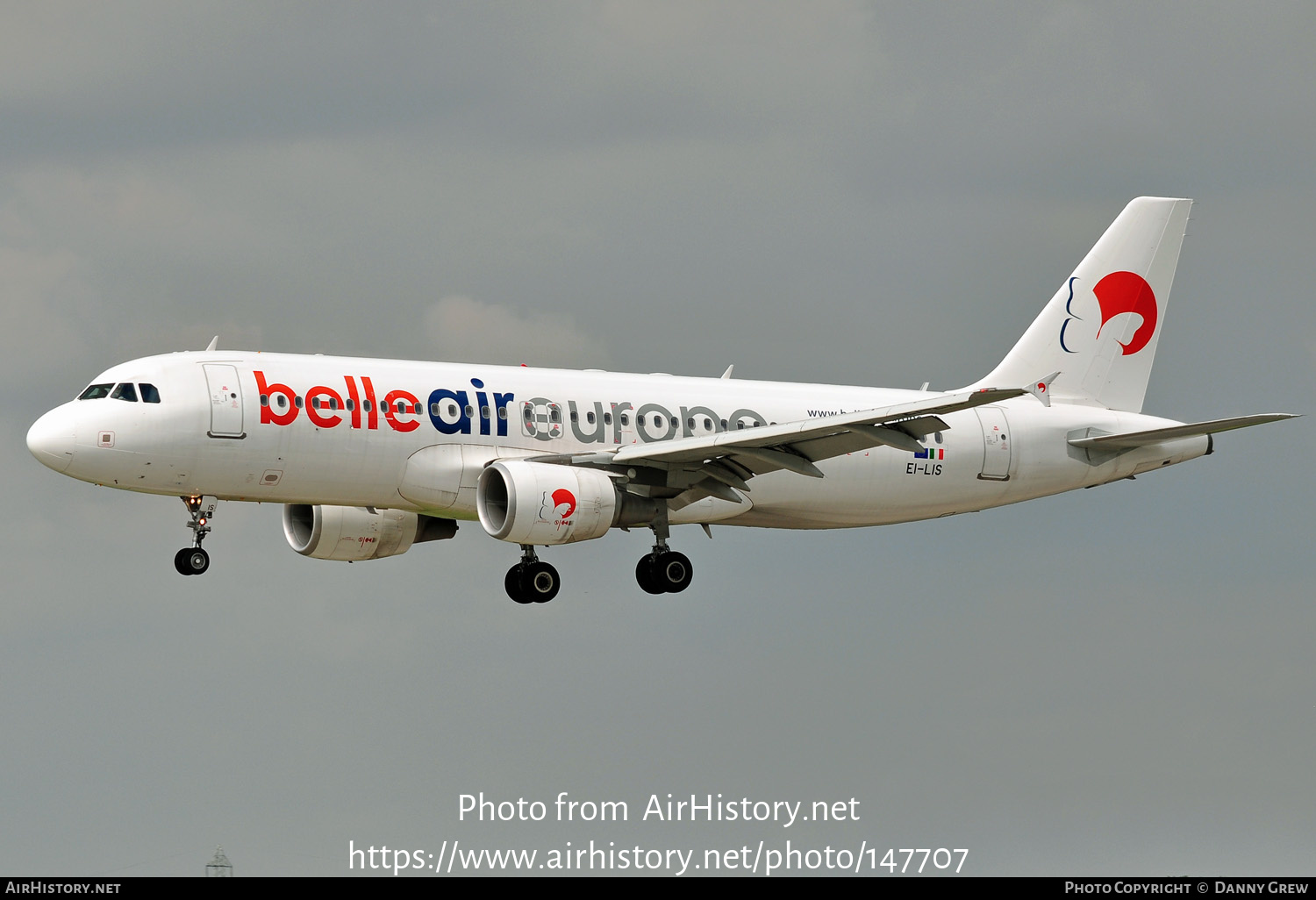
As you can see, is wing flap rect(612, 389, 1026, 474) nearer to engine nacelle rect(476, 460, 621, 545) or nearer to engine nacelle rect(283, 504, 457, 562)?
engine nacelle rect(476, 460, 621, 545)

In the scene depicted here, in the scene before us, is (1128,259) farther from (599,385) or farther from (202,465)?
(202,465)

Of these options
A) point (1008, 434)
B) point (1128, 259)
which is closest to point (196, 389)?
point (1008, 434)

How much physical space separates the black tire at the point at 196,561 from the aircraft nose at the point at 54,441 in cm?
375

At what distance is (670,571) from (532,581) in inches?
151

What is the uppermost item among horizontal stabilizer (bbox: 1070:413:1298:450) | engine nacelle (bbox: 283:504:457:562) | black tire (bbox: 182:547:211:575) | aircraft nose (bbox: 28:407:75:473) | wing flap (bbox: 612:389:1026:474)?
horizontal stabilizer (bbox: 1070:413:1298:450)

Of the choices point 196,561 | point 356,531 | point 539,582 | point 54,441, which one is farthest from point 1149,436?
point 54,441

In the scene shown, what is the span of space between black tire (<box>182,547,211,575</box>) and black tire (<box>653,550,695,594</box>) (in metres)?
11.4

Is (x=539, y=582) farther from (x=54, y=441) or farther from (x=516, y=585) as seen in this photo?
(x=54, y=441)

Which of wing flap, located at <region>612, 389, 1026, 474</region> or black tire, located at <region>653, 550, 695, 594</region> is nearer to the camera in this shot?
wing flap, located at <region>612, 389, 1026, 474</region>

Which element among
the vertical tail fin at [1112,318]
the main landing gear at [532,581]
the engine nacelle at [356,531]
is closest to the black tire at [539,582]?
the main landing gear at [532,581]

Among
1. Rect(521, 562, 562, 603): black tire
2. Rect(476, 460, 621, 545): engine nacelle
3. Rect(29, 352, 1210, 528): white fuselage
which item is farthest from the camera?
Rect(521, 562, 562, 603): black tire

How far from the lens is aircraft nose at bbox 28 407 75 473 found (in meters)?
47.5

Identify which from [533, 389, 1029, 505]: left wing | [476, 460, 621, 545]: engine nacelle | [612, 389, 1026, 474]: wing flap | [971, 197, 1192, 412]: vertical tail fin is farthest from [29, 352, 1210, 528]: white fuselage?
[612, 389, 1026, 474]: wing flap

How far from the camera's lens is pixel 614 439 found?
172 ft
